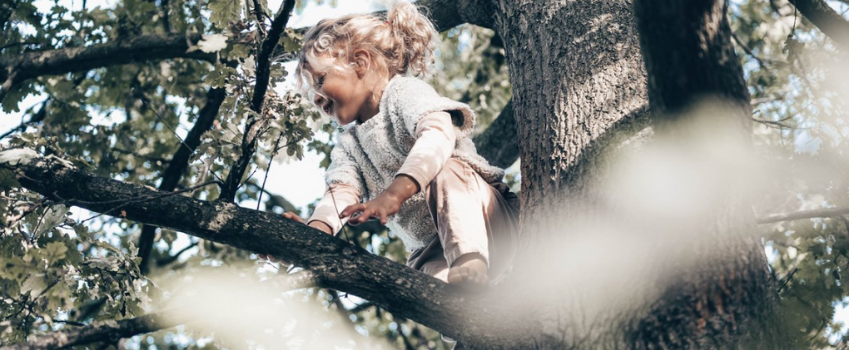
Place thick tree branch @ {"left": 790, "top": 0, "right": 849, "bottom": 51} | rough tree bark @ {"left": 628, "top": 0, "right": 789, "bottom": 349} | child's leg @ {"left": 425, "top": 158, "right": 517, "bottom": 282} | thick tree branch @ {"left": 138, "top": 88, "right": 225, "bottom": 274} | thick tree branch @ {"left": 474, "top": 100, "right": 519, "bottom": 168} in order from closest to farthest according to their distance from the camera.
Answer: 1. rough tree bark @ {"left": 628, "top": 0, "right": 789, "bottom": 349}
2. child's leg @ {"left": 425, "top": 158, "right": 517, "bottom": 282}
3. thick tree branch @ {"left": 790, "top": 0, "right": 849, "bottom": 51}
4. thick tree branch @ {"left": 474, "top": 100, "right": 519, "bottom": 168}
5. thick tree branch @ {"left": 138, "top": 88, "right": 225, "bottom": 274}

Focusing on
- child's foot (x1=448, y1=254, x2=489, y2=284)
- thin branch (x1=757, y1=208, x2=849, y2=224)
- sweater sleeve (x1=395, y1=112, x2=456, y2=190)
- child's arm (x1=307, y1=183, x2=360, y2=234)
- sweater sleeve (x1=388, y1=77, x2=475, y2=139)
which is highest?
sweater sleeve (x1=388, y1=77, x2=475, y2=139)

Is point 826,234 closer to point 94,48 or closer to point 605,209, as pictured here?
point 605,209

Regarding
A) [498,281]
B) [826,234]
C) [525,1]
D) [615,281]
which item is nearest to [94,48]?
[525,1]

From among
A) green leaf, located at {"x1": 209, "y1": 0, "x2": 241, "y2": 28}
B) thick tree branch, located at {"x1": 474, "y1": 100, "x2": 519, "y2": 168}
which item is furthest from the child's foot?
thick tree branch, located at {"x1": 474, "y1": 100, "x2": 519, "y2": 168}

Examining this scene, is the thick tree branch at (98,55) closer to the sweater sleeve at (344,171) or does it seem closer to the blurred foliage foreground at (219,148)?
the blurred foliage foreground at (219,148)

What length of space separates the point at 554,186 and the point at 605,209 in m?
0.24

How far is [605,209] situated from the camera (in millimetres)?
2160

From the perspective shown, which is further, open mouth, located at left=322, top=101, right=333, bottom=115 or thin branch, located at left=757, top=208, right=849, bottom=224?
open mouth, located at left=322, top=101, right=333, bottom=115

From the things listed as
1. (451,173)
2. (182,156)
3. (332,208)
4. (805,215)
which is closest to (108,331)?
(332,208)

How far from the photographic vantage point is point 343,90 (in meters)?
3.24

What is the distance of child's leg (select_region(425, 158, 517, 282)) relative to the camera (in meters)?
2.48

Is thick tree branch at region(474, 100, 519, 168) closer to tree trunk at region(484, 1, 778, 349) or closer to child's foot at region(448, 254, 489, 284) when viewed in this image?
tree trunk at region(484, 1, 778, 349)

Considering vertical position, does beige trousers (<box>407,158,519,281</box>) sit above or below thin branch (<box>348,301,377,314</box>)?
above

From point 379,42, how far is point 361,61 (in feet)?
0.41
